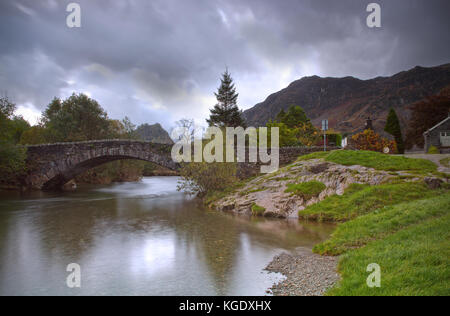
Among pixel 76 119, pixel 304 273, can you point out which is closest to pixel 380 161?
pixel 304 273

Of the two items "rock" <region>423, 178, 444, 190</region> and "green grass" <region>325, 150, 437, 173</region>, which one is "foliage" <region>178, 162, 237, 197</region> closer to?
"green grass" <region>325, 150, 437, 173</region>

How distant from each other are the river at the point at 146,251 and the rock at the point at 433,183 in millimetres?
4840

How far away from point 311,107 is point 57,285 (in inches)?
5627

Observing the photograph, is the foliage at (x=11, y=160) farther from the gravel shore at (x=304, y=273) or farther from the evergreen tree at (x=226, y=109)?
the evergreen tree at (x=226, y=109)

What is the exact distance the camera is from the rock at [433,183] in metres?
11.7

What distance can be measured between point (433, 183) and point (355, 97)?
130550 millimetres

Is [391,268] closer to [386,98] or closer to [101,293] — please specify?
[101,293]

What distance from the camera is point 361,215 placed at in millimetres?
10633

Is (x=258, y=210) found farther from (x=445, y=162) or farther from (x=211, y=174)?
(x=445, y=162)

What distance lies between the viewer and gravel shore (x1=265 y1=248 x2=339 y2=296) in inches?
196

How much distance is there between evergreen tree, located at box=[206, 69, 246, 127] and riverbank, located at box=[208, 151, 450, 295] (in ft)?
105

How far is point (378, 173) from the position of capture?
44.5 feet

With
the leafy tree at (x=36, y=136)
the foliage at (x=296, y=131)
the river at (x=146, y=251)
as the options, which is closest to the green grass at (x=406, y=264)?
the river at (x=146, y=251)
